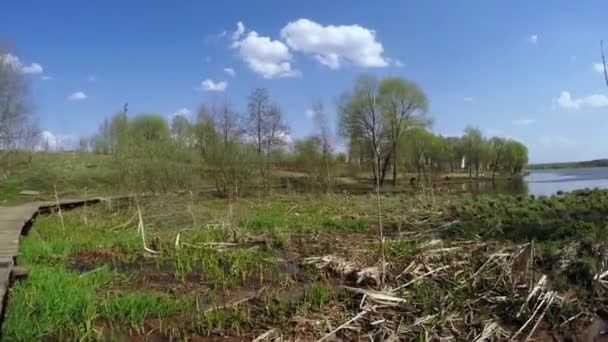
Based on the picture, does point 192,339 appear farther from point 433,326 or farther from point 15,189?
point 15,189

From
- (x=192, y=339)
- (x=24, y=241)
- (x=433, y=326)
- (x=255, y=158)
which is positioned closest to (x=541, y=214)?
(x=433, y=326)

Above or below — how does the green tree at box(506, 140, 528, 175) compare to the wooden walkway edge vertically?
above

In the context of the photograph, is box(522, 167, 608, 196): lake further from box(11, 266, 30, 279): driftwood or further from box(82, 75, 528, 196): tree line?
box(11, 266, 30, 279): driftwood

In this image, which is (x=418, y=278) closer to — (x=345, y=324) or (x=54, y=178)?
(x=345, y=324)

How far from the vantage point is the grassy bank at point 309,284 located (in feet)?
18.5

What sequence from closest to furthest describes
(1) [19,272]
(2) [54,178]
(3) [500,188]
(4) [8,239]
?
(1) [19,272] < (4) [8,239] < (2) [54,178] < (3) [500,188]

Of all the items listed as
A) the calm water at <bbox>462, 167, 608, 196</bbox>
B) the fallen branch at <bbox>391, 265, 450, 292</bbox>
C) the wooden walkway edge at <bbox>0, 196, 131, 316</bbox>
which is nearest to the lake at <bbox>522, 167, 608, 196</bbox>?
the calm water at <bbox>462, 167, 608, 196</bbox>

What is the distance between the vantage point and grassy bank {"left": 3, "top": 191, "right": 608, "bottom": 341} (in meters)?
5.64

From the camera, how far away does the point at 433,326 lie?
18.1ft

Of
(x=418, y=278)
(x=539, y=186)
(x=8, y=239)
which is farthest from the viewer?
(x=539, y=186)

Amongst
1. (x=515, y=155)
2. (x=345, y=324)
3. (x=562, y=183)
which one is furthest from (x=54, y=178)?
(x=515, y=155)

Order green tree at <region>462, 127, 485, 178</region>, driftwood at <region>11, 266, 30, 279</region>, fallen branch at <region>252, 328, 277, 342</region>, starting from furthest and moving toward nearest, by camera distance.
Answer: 1. green tree at <region>462, 127, 485, 178</region>
2. driftwood at <region>11, 266, 30, 279</region>
3. fallen branch at <region>252, 328, 277, 342</region>

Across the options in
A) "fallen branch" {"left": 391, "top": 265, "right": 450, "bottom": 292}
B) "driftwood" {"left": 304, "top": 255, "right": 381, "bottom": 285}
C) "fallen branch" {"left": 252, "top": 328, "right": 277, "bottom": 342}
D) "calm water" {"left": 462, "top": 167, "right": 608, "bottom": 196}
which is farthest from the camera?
"calm water" {"left": 462, "top": 167, "right": 608, "bottom": 196}

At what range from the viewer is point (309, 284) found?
761 cm
